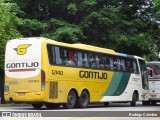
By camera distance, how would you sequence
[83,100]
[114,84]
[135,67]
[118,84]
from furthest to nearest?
[135,67] → [118,84] → [114,84] → [83,100]

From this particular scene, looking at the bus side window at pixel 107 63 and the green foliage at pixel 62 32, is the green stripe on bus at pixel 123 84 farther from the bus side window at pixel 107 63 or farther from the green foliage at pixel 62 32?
the green foliage at pixel 62 32

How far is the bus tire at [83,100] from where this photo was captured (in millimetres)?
23156

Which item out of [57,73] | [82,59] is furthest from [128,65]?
[57,73]

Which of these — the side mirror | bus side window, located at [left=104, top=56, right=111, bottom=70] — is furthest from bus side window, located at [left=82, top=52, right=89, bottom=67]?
the side mirror

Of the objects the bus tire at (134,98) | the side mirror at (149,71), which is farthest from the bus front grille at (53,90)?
the side mirror at (149,71)

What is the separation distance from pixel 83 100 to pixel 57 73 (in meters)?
2.75

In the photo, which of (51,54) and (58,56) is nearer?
(51,54)

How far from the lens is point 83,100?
23.7 metres

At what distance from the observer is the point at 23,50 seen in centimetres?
2153

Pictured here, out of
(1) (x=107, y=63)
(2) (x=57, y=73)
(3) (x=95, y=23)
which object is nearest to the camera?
(2) (x=57, y=73)

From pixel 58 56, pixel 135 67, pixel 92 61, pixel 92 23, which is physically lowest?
pixel 135 67

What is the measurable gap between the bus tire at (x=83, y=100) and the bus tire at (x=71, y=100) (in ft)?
A: 1.28

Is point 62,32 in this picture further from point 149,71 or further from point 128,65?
point 149,71

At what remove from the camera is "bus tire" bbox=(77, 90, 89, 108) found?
76.0 ft
